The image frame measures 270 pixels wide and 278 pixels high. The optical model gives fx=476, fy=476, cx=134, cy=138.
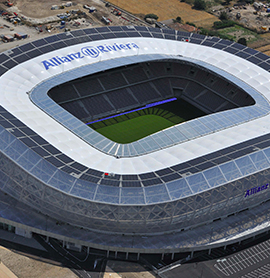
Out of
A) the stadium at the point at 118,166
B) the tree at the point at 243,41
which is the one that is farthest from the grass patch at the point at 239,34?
the stadium at the point at 118,166

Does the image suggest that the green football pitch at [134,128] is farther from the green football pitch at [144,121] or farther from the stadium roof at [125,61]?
the stadium roof at [125,61]

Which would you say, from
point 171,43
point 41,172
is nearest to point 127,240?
point 41,172

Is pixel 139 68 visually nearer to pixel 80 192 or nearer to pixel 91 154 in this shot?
pixel 91 154

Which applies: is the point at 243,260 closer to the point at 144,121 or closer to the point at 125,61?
the point at 144,121

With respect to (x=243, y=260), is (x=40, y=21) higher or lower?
lower

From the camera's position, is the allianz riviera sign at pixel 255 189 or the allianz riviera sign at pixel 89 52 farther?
the allianz riviera sign at pixel 89 52

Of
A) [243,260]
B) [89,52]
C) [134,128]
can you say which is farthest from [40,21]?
[243,260]
